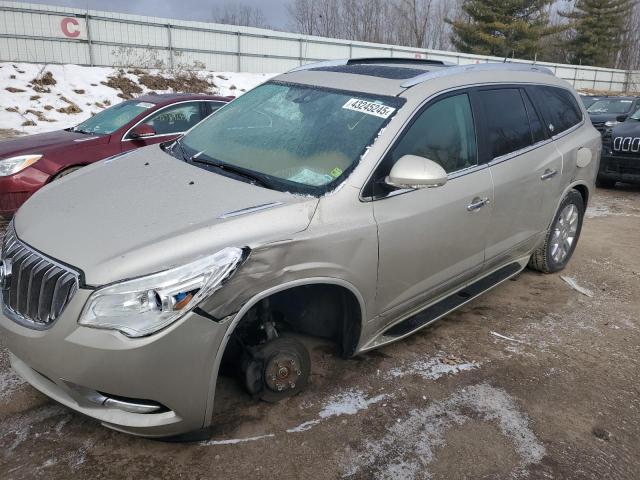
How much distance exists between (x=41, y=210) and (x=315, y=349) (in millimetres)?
1799

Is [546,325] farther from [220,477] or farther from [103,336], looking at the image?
[103,336]

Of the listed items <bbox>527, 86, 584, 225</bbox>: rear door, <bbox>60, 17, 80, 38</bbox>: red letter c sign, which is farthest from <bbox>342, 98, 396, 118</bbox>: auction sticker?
<bbox>60, 17, 80, 38</bbox>: red letter c sign

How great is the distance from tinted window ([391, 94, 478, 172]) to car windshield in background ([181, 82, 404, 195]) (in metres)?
0.19

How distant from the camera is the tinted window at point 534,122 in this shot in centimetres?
409

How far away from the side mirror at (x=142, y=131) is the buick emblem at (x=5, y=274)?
413 centimetres

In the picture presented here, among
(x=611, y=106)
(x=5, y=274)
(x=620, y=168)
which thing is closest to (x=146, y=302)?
(x=5, y=274)

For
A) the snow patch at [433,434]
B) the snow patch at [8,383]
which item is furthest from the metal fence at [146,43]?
the snow patch at [8,383]

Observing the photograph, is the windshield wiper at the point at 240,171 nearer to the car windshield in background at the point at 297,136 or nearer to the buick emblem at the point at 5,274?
the car windshield in background at the point at 297,136

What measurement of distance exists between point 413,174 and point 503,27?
4596cm

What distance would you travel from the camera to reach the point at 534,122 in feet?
13.6

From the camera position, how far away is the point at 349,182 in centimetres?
275

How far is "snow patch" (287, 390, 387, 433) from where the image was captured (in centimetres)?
275

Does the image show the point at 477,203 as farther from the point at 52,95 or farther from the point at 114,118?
the point at 52,95

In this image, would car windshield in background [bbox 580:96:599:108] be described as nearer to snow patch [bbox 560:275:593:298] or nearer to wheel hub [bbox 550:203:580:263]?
wheel hub [bbox 550:203:580:263]
